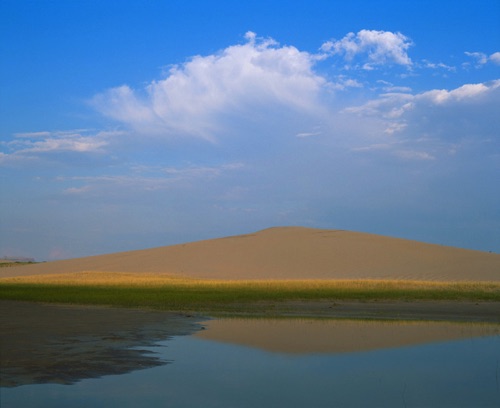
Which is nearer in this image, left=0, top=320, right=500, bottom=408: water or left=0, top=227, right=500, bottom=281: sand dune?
left=0, top=320, right=500, bottom=408: water

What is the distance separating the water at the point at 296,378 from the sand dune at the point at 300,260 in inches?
1456

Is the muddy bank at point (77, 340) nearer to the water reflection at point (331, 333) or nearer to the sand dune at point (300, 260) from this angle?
the water reflection at point (331, 333)

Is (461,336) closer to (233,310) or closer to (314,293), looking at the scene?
(233,310)

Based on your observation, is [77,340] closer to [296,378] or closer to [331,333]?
[296,378]

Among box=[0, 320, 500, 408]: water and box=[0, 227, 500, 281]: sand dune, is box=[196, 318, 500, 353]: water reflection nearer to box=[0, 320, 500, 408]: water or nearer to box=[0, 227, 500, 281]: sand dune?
box=[0, 320, 500, 408]: water

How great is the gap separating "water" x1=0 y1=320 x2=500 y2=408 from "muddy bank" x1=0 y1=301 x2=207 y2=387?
0.54 meters

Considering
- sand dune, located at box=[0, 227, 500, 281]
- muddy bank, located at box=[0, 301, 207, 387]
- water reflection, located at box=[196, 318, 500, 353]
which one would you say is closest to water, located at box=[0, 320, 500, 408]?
water reflection, located at box=[196, 318, 500, 353]

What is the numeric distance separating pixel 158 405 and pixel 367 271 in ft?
160

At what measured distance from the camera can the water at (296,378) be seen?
30.2 feet

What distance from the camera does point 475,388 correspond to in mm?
10258

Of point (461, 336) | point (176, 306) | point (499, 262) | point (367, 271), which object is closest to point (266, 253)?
point (367, 271)

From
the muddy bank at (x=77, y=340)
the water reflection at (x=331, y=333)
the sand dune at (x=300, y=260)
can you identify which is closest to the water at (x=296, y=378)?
the water reflection at (x=331, y=333)

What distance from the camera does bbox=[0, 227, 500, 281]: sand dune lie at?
55.2 m

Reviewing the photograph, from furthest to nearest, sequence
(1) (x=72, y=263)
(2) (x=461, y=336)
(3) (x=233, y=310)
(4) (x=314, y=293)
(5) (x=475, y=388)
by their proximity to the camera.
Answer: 1. (1) (x=72, y=263)
2. (4) (x=314, y=293)
3. (3) (x=233, y=310)
4. (2) (x=461, y=336)
5. (5) (x=475, y=388)
